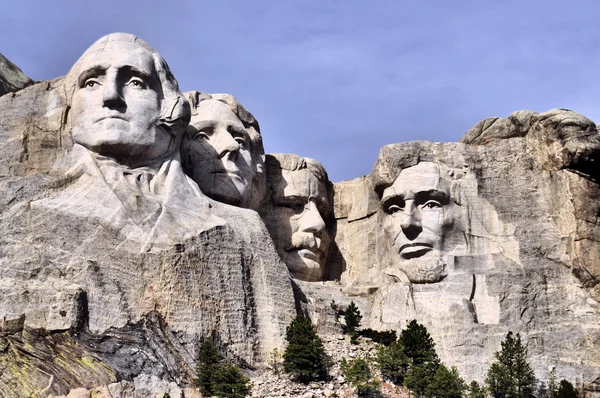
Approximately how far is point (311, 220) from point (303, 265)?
43.3 inches

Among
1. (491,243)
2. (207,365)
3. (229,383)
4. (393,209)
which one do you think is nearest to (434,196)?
(393,209)

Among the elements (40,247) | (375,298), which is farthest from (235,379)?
(375,298)

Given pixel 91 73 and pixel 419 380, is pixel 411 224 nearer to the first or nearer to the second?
pixel 419 380

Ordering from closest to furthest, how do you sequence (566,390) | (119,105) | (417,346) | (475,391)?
(475,391)
(417,346)
(566,390)
(119,105)

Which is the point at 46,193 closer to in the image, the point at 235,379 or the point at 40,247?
the point at 40,247

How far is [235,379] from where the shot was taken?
31.6m

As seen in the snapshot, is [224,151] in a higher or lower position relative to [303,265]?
higher

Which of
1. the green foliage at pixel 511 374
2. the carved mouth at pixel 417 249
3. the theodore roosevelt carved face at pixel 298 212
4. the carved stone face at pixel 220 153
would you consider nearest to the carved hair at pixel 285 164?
the theodore roosevelt carved face at pixel 298 212

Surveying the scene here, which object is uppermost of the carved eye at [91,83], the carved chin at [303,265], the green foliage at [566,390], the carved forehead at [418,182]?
the carved eye at [91,83]

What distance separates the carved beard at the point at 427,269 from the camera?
37.4 meters

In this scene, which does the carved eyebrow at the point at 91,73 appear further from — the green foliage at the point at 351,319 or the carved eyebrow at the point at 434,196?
the carved eyebrow at the point at 434,196

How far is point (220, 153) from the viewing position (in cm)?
3756

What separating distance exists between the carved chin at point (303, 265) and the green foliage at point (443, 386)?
20.0 ft

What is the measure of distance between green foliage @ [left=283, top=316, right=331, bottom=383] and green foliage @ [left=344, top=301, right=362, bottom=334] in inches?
94.9
